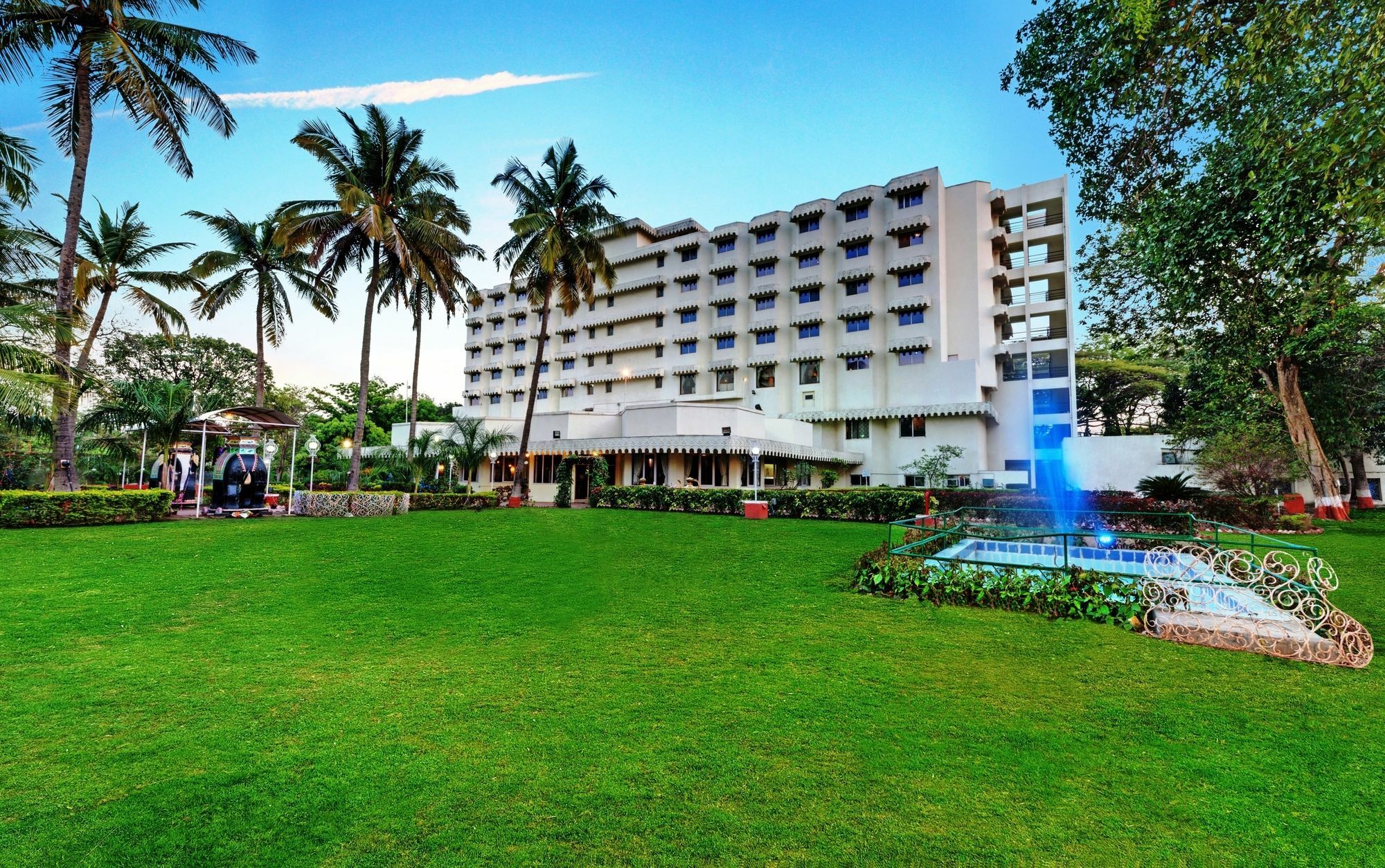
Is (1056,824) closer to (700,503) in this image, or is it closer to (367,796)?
(367,796)

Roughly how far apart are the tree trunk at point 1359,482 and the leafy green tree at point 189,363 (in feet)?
216

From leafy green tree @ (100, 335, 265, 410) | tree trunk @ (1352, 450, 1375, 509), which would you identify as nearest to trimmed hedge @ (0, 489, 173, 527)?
leafy green tree @ (100, 335, 265, 410)

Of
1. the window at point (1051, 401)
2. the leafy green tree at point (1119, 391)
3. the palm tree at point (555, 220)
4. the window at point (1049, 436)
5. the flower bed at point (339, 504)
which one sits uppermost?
the palm tree at point (555, 220)

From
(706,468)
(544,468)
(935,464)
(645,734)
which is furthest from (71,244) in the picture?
(935,464)

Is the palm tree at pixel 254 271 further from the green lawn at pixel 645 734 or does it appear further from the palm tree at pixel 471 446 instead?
the green lawn at pixel 645 734

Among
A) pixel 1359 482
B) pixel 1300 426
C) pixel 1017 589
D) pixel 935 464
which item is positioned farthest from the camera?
pixel 1359 482

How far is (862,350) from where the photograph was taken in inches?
1330

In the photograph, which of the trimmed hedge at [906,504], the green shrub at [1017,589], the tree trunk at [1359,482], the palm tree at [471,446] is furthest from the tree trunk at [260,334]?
the tree trunk at [1359,482]

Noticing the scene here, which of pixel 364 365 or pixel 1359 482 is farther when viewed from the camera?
pixel 1359 482

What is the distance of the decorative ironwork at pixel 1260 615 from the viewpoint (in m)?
5.75

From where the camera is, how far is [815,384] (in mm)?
35531

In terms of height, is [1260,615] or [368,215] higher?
[368,215]

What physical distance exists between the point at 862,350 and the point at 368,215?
2474 centimetres

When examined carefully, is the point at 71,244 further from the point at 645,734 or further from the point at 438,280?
the point at 645,734
